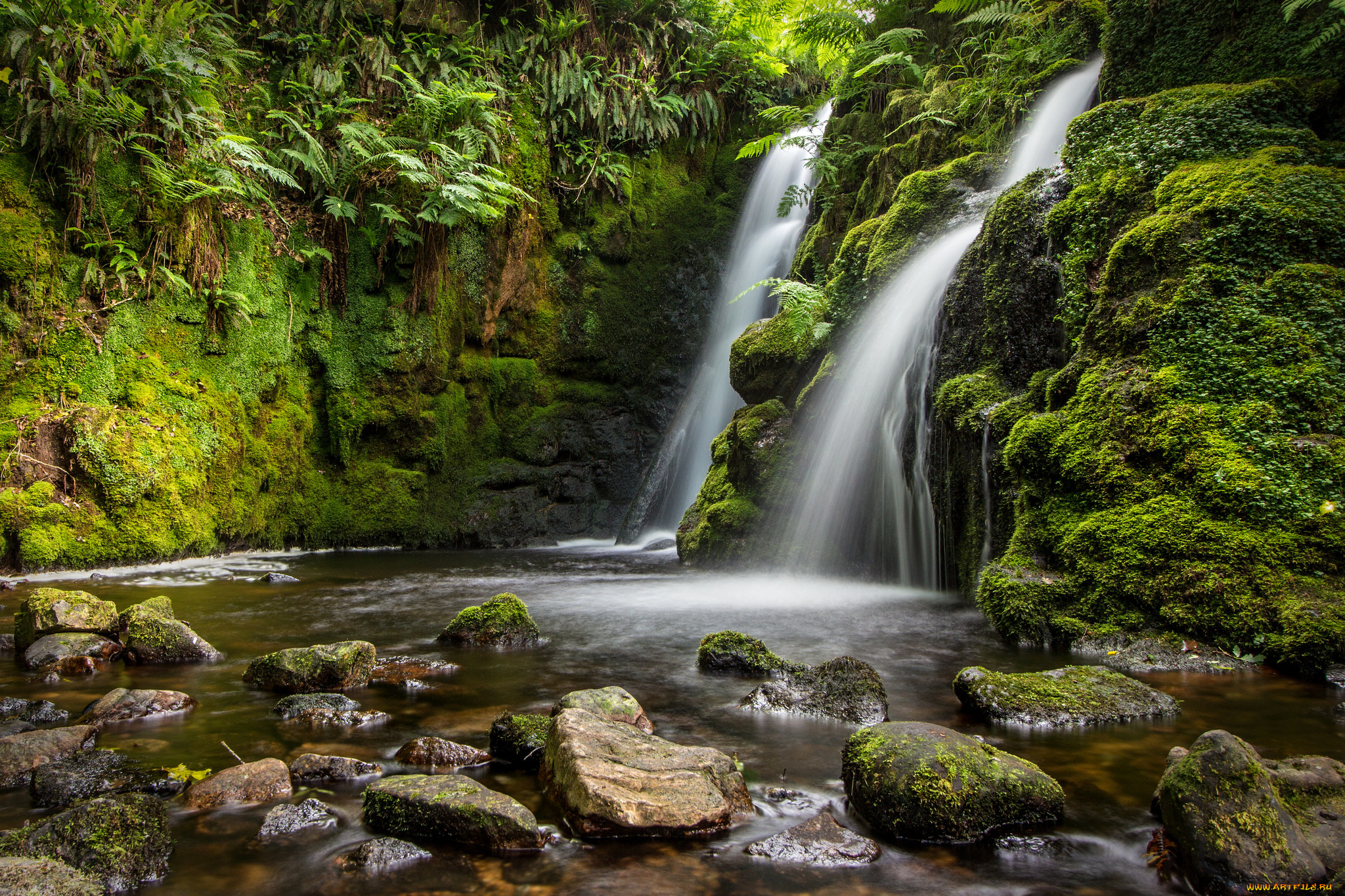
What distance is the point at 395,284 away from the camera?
11.6 metres

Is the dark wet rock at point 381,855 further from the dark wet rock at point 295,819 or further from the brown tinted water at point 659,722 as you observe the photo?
the dark wet rock at point 295,819

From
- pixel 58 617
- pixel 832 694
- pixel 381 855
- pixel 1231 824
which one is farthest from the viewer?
pixel 58 617

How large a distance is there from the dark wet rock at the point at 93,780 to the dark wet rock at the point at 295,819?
21.6 inches

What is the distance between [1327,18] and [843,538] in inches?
250

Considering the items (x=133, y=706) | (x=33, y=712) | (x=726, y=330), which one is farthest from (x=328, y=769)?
(x=726, y=330)

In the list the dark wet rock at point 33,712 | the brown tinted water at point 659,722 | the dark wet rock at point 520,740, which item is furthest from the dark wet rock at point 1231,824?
the dark wet rock at point 33,712

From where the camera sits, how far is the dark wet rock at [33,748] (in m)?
2.81

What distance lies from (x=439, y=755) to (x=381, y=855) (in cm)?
73

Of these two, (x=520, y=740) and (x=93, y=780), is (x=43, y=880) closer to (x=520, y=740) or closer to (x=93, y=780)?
(x=93, y=780)

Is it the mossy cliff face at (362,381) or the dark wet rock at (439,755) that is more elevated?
the mossy cliff face at (362,381)

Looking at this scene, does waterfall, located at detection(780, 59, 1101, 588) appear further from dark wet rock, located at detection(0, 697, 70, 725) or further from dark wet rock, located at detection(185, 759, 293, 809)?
dark wet rock, located at detection(0, 697, 70, 725)

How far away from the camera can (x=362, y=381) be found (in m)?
11.4

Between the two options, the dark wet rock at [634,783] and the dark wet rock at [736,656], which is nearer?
the dark wet rock at [634,783]

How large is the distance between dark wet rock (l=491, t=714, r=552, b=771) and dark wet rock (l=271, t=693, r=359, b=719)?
3.15 feet
